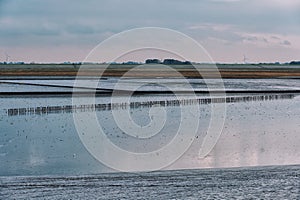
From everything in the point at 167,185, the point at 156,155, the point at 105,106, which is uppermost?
the point at 105,106

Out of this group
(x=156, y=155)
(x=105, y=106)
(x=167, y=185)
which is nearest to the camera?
(x=167, y=185)

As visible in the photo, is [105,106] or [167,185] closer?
[167,185]

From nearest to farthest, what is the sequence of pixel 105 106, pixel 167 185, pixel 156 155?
pixel 167 185 → pixel 156 155 → pixel 105 106

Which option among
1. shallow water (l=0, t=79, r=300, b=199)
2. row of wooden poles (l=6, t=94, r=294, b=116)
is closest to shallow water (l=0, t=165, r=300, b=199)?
shallow water (l=0, t=79, r=300, b=199)

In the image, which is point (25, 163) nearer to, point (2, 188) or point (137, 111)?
point (2, 188)

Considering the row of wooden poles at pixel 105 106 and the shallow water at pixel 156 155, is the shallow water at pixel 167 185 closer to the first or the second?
the shallow water at pixel 156 155

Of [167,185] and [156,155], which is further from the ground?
[156,155]

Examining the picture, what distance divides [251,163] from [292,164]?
41.5 inches

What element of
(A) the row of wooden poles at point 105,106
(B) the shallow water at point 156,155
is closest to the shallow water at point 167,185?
(B) the shallow water at point 156,155

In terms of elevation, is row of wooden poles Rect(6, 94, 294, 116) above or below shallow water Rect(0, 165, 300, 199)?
above

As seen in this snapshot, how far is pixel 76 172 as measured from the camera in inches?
509

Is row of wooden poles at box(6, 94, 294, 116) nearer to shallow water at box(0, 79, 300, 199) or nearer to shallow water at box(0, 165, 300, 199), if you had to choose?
shallow water at box(0, 79, 300, 199)

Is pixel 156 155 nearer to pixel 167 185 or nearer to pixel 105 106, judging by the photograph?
pixel 167 185

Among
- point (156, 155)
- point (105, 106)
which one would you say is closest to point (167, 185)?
point (156, 155)
